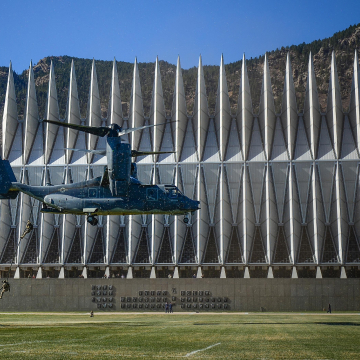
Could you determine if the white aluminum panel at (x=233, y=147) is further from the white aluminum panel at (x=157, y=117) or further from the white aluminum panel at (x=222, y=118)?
the white aluminum panel at (x=157, y=117)

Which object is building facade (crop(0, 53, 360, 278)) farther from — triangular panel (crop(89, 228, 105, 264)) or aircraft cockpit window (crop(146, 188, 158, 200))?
aircraft cockpit window (crop(146, 188, 158, 200))

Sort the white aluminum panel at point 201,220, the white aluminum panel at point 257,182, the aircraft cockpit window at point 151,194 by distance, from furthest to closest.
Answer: the white aluminum panel at point 257,182 < the white aluminum panel at point 201,220 < the aircraft cockpit window at point 151,194

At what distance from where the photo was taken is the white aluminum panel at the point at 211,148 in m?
70.9

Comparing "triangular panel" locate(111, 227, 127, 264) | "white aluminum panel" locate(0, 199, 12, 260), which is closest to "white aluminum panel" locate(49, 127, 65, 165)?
"white aluminum panel" locate(0, 199, 12, 260)

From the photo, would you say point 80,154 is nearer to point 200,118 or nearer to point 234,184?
point 200,118

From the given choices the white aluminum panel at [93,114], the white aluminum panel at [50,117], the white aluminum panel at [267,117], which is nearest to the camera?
the white aluminum panel at [267,117]

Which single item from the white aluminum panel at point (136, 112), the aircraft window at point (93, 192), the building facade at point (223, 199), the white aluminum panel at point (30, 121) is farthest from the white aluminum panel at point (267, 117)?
the aircraft window at point (93, 192)

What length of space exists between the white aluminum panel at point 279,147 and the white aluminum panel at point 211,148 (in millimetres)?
6978

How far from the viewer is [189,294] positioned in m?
64.6

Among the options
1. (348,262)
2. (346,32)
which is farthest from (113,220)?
(346,32)

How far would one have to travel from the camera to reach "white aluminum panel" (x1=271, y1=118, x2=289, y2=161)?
229 ft

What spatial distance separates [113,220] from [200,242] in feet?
36.1

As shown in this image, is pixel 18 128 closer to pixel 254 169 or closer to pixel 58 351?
pixel 254 169

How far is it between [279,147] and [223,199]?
32.2ft
